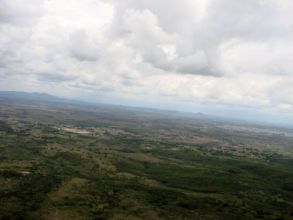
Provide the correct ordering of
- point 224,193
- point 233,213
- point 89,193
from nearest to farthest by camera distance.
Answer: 1. point 233,213
2. point 89,193
3. point 224,193

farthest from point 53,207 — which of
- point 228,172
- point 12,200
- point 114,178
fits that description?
point 228,172

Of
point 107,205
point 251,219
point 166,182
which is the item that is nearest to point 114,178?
point 166,182

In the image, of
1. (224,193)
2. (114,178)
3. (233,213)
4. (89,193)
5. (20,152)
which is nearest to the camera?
(233,213)

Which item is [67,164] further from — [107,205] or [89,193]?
[107,205]

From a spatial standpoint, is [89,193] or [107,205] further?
[89,193]

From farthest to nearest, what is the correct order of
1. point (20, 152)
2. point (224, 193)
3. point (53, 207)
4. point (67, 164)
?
point (20, 152)
point (67, 164)
point (224, 193)
point (53, 207)

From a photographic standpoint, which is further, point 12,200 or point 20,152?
point 20,152

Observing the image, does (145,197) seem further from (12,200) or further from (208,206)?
(12,200)

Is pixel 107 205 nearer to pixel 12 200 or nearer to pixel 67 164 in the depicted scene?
pixel 12 200

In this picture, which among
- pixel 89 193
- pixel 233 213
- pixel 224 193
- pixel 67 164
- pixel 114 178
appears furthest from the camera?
pixel 67 164
